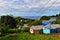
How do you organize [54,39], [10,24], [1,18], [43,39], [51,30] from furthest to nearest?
[1,18], [10,24], [51,30], [43,39], [54,39]

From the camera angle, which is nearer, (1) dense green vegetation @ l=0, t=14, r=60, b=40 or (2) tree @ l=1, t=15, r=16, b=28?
(1) dense green vegetation @ l=0, t=14, r=60, b=40

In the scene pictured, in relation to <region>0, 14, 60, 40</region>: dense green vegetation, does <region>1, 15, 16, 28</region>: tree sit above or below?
above

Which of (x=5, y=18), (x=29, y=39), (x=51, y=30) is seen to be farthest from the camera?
(x=5, y=18)

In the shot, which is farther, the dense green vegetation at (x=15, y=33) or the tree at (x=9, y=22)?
the tree at (x=9, y=22)

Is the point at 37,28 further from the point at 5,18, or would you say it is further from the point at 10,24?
the point at 5,18

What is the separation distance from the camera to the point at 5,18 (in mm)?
61438

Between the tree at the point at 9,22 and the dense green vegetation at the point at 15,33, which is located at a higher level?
the tree at the point at 9,22

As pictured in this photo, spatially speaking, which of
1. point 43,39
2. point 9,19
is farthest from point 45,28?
point 9,19

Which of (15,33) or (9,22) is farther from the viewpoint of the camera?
(9,22)

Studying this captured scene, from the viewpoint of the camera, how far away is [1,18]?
2586 inches

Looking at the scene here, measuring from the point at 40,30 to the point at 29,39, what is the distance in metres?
11.6

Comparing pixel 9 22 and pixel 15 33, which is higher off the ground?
pixel 9 22

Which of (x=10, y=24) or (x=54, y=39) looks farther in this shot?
(x=10, y=24)

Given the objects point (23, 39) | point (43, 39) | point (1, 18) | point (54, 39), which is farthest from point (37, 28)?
point (1, 18)
